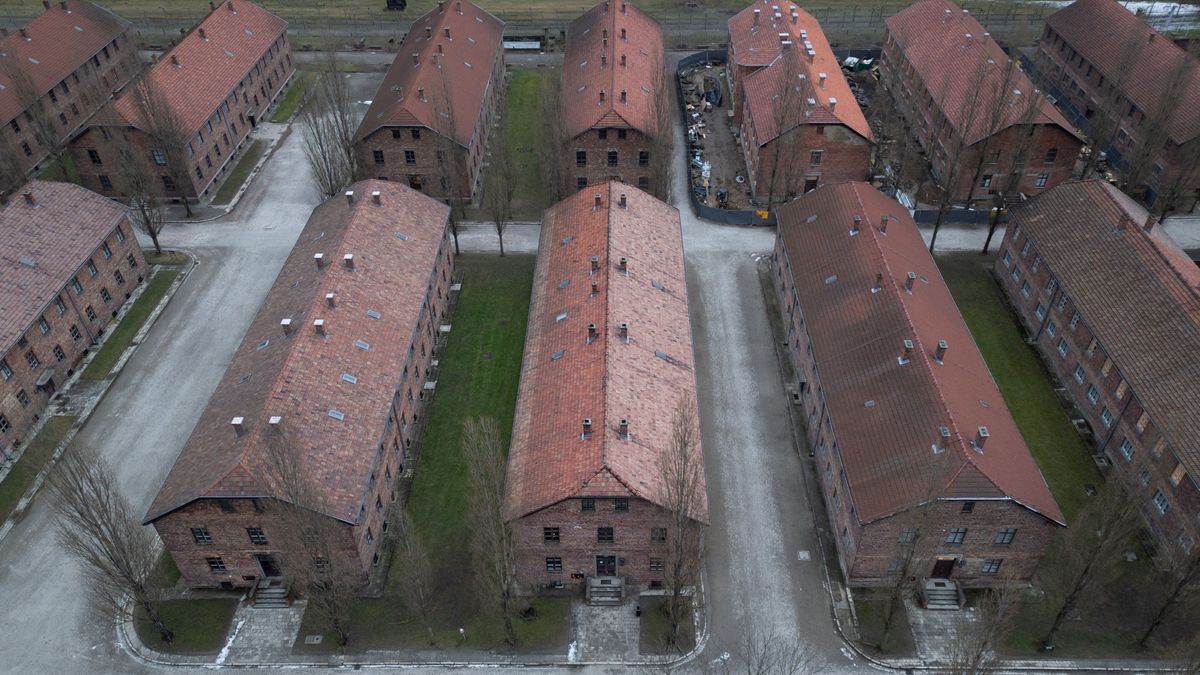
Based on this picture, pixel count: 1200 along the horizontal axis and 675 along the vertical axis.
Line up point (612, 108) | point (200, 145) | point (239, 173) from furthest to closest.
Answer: point (239, 173), point (200, 145), point (612, 108)

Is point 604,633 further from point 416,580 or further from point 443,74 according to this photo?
point 443,74

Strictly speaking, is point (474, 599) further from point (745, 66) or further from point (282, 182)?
point (745, 66)

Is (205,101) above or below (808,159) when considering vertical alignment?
above

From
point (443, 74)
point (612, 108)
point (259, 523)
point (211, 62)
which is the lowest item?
point (259, 523)

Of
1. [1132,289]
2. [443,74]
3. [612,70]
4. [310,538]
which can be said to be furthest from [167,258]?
[1132,289]

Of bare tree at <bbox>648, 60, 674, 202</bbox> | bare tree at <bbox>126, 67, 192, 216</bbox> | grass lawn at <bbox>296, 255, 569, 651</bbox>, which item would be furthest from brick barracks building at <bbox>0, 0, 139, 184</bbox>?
bare tree at <bbox>648, 60, 674, 202</bbox>

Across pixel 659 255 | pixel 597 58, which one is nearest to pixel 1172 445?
pixel 659 255

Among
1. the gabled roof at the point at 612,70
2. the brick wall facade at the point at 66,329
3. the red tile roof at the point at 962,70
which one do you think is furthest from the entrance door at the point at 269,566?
the red tile roof at the point at 962,70

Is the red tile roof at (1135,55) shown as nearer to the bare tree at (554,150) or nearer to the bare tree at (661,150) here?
the bare tree at (661,150)
